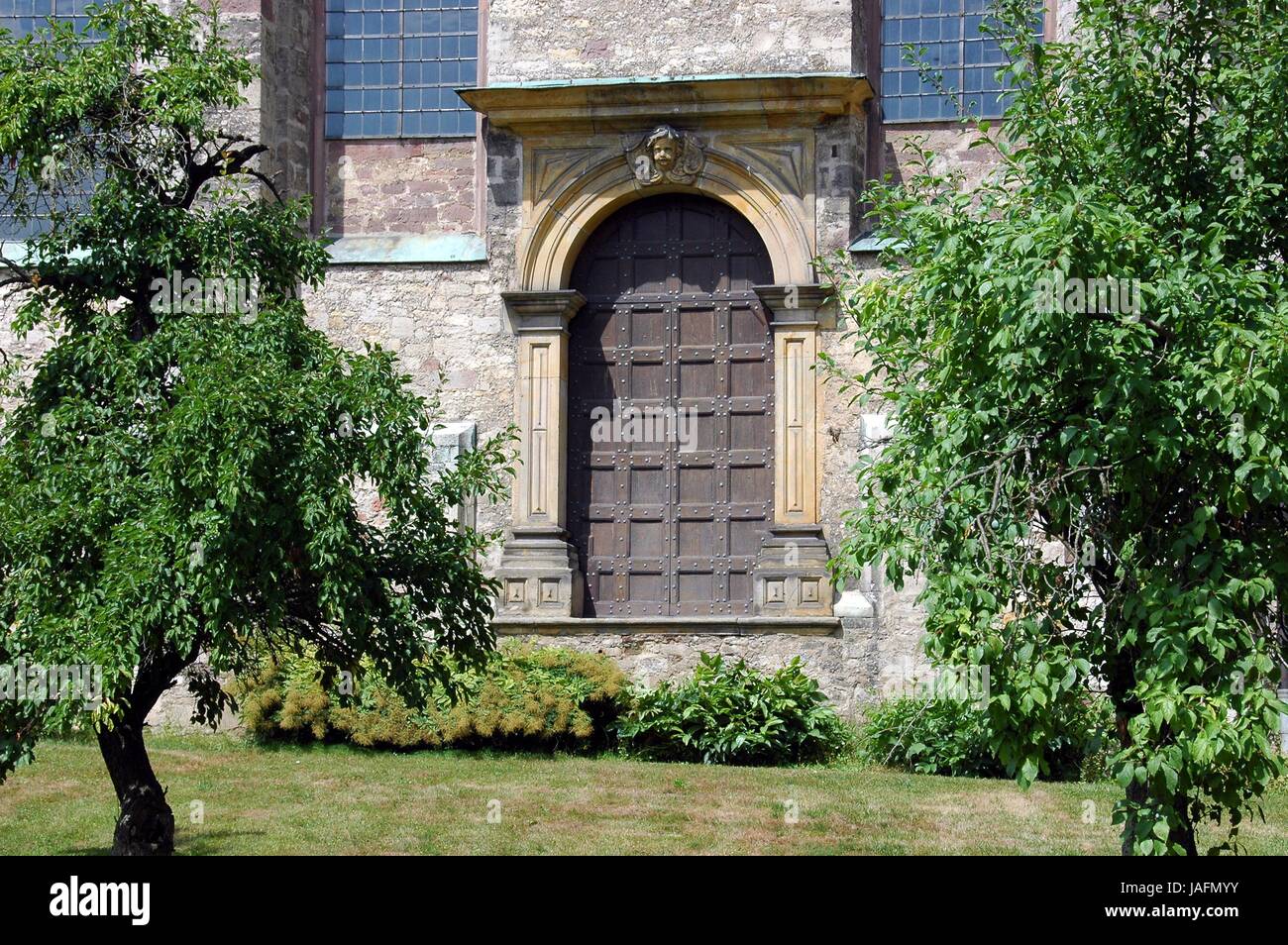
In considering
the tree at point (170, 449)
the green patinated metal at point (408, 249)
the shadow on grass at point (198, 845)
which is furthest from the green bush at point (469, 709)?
the green patinated metal at point (408, 249)

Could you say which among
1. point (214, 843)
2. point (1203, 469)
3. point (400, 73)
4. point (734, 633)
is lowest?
point (214, 843)

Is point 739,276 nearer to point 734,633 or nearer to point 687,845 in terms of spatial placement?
point 734,633

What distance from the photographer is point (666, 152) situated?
16969 mm

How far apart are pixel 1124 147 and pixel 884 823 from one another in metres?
5.39

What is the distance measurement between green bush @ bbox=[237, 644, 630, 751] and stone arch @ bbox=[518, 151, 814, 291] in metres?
4.08

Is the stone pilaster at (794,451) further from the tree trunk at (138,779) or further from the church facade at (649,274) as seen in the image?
the tree trunk at (138,779)

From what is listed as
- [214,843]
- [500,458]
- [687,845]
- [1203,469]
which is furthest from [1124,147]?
[214,843]

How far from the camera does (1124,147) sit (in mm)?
7797

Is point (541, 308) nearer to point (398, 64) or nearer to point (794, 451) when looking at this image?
point (794, 451)

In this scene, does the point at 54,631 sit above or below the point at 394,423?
below

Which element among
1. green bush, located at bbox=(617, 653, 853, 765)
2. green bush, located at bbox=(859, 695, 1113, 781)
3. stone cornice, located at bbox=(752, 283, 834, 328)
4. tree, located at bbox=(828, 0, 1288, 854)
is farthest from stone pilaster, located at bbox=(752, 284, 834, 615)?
tree, located at bbox=(828, 0, 1288, 854)

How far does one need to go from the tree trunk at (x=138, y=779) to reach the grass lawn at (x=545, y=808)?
2.07 ft

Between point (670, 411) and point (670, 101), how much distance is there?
9.92 feet

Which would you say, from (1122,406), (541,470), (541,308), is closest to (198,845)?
(1122,406)
